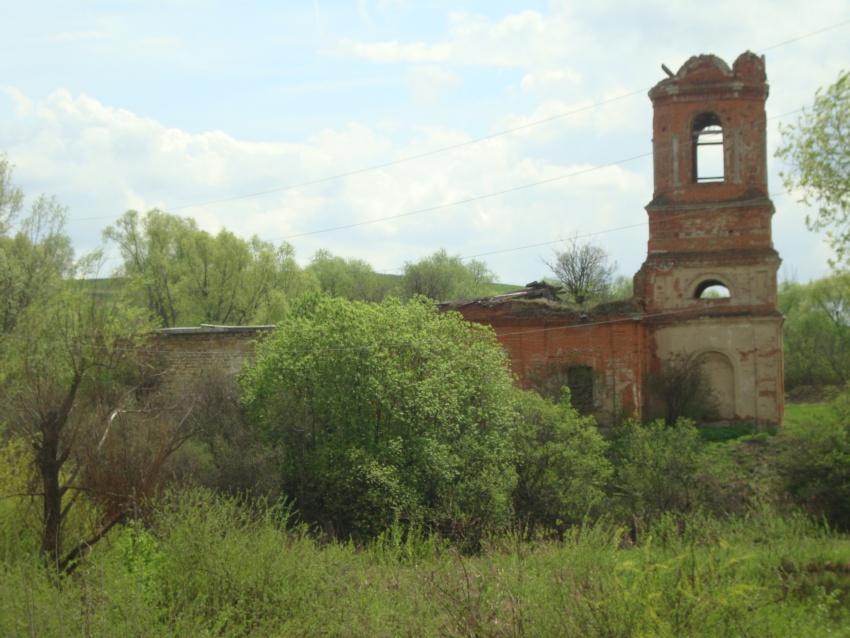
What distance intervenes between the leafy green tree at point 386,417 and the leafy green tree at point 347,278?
30.4 metres

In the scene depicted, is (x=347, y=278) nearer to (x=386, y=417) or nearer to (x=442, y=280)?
(x=442, y=280)

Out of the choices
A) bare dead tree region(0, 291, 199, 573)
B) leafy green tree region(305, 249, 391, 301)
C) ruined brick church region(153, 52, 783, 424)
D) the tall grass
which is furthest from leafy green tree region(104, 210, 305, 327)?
the tall grass

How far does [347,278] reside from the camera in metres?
59.4

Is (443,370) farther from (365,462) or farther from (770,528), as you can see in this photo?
(770,528)

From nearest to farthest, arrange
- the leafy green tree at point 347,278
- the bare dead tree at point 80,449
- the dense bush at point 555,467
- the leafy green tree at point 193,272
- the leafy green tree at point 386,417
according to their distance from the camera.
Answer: the bare dead tree at point 80,449, the leafy green tree at point 386,417, the dense bush at point 555,467, the leafy green tree at point 193,272, the leafy green tree at point 347,278

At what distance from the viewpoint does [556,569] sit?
36.7 feet

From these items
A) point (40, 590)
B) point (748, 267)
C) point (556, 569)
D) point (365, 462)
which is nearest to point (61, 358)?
point (365, 462)

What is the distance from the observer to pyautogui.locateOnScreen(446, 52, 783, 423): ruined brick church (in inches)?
1059

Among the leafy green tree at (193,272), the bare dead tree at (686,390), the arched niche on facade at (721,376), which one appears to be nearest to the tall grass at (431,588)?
the bare dead tree at (686,390)

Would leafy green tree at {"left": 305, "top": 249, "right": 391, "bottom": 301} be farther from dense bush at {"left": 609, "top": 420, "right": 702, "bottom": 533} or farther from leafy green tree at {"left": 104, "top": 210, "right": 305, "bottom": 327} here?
dense bush at {"left": 609, "top": 420, "right": 702, "bottom": 533}

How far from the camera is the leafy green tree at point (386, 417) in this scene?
19078 millimetres

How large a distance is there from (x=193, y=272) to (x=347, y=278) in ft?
52.0

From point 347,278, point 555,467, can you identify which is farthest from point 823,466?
point 347,278

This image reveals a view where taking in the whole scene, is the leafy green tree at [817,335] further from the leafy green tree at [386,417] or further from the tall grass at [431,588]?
the tall grass at [431,588]
